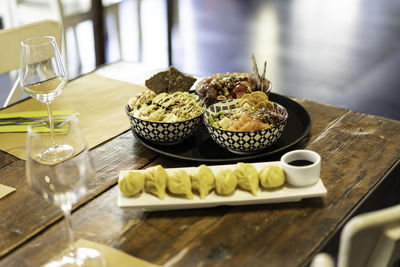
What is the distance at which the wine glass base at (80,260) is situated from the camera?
0.84 metres

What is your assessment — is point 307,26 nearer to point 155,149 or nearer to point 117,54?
point 117,54

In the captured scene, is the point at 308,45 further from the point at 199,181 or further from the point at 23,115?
the point at 199,181

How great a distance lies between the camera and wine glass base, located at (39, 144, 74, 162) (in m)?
1.12

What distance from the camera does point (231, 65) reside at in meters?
3.89

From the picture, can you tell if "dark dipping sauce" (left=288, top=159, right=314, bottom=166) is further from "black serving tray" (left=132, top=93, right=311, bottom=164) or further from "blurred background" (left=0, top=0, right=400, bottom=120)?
"blurred background" (left=0, top=0, right=400, bottom=120)

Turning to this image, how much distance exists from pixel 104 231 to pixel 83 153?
0.21 metres

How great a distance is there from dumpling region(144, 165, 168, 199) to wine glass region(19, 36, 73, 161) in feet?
0.77

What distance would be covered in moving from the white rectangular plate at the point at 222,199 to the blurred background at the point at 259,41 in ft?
7.40

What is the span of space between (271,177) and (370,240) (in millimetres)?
268

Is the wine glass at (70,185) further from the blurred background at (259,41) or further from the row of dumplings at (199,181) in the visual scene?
the blurred background at (259,41)

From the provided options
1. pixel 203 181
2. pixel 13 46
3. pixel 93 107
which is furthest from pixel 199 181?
pixel 13 46

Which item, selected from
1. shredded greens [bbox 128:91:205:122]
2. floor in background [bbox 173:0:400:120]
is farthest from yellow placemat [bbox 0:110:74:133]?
floor in background [bbox 173:0:400:120]

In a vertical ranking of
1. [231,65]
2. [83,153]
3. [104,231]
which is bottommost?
[231,65]

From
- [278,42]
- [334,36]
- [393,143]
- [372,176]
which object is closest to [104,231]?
[372,176]
